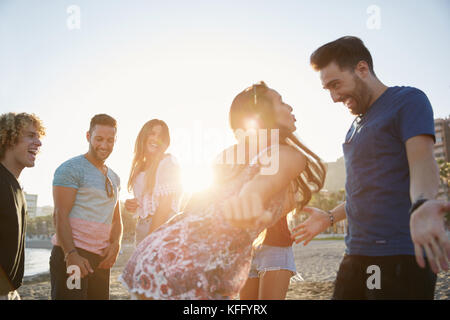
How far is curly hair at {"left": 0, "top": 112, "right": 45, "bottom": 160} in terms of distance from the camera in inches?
135

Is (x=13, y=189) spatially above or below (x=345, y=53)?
below

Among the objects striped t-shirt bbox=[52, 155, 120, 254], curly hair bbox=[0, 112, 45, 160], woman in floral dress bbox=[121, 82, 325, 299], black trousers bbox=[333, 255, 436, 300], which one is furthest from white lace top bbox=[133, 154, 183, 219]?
black trousers bbox=[333, 255, 436, 300]

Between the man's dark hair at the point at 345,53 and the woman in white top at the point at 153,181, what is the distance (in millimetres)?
2613

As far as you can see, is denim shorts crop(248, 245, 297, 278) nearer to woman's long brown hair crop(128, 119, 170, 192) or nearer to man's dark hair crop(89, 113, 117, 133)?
woman's long brown hair crop(128, 119, 170, 192)

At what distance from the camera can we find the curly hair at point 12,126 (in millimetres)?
3430

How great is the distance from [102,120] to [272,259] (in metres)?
2.91

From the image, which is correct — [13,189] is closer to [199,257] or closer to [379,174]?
[199,257]

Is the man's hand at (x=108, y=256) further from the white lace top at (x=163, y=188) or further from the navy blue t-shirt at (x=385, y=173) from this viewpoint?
the navy blue t-shirt at (x=385, y=173)

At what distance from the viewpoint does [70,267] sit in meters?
3.75

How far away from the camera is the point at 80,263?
3.77 m

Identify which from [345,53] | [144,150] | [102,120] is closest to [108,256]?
[144,150]

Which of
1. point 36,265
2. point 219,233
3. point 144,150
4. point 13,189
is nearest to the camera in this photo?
point 219,233

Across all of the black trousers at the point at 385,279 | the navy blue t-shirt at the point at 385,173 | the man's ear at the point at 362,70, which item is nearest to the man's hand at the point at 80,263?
the black trousers at the point at 385,279
